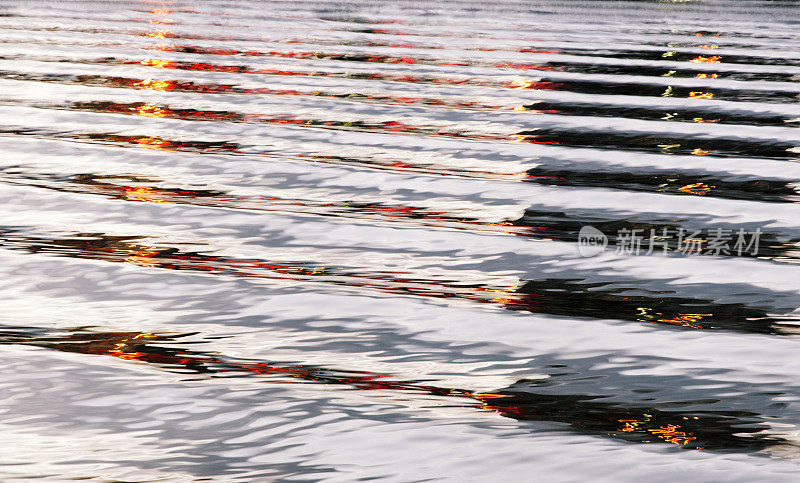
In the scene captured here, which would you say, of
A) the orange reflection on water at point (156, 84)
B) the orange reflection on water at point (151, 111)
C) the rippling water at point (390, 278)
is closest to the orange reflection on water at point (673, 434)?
the rippling water at point (390, 278)

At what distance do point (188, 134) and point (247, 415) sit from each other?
107 centimetres

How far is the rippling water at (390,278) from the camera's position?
716 millimetres

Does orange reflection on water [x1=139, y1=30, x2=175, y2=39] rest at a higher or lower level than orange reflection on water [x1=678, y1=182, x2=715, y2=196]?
higher

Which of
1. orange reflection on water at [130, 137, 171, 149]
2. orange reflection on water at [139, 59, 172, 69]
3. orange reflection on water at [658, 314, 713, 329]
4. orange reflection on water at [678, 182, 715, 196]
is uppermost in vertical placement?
orange reflection on water at [139, 59, 172, 69]

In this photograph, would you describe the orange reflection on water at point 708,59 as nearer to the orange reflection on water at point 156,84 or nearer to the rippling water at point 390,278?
the rippling water at point 390,278

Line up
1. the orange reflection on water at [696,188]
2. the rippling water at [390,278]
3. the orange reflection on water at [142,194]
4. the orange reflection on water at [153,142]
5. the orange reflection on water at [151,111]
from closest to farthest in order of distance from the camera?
the rippling water at [390,278]
the orange reflection on water at [142,194]
the orange reflection on water at [696,188]
the orange reflection on water at [153,142]
the orange reflection on water at [151,111]

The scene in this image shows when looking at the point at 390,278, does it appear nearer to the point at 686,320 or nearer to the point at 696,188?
the point at 686,320

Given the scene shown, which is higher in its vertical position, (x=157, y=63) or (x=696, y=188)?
(x=157, y=63)

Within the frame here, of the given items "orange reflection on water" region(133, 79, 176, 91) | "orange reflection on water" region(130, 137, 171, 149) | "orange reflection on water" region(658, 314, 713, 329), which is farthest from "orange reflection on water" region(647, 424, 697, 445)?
"orange reflection on water" region(133, 79, 176, 91)

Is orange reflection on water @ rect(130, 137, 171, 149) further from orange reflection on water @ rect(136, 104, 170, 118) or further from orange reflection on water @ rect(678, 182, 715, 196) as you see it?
orange reflection on water @ rect(678, 182, 715, 196)

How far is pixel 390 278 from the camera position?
107 centimetres

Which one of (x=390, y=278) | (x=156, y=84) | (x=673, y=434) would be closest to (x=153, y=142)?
(x=156, y=84)

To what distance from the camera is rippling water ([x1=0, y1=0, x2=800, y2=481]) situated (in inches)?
28.2

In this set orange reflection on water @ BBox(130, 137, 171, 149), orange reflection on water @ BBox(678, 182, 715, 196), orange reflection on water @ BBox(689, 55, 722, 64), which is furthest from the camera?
orange reflection on water @ BBox(689, 55, 722, 64)
